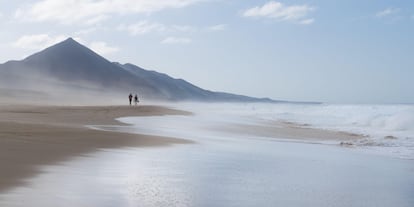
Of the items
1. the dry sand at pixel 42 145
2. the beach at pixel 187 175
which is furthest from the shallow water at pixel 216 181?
the dry sand at pixel 42 145

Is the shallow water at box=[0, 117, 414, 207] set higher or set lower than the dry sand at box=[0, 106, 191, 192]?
lower

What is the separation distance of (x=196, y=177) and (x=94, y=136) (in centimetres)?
720

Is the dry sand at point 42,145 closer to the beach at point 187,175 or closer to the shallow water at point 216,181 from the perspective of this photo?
the beach at point 187,175

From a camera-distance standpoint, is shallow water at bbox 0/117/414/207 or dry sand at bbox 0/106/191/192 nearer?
shallow water at bbox 0/117/414/207

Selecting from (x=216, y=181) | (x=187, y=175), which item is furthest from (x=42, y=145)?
(x=216, y=181)

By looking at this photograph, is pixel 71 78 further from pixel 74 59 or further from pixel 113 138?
pixel 113 138

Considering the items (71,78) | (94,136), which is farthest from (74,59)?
(94,136)

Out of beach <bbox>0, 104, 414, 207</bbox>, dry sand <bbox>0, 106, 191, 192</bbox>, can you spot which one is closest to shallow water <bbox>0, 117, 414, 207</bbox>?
beach <bbox>0, 104, 414, 207</bbox>

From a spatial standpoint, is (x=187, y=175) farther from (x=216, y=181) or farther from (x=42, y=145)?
(x=42, y=145)

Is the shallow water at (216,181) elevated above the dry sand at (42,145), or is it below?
below

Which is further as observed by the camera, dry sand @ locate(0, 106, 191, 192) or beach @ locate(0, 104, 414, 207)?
dry sand @ locate(0, 106, 191, 192)

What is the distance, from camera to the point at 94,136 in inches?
587

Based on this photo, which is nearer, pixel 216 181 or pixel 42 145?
pixel 216 181

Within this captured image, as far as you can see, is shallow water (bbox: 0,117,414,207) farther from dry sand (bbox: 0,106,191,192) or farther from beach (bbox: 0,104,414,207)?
dry sand (bbox: 0,106,191,192)
